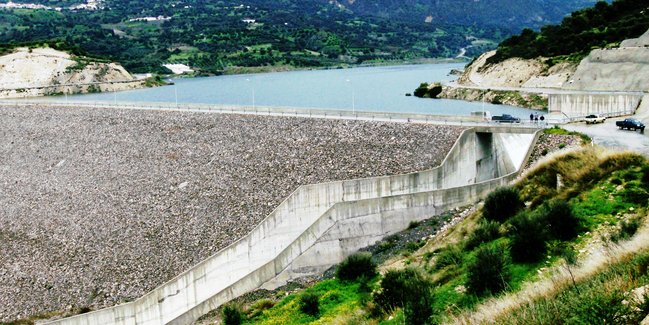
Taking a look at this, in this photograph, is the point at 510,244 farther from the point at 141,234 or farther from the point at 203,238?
the point at 141,234

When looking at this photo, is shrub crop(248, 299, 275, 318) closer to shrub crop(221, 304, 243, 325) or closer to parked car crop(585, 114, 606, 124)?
shrub crop(221, 304, 243, 325)

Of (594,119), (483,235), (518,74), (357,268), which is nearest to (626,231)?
(483,235)

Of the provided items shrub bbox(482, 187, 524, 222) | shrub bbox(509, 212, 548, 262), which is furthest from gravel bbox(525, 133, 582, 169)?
shrub bbox(509, 212, 548, 262)

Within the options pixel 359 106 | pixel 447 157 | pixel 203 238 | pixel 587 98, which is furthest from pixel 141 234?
pixel 359 106

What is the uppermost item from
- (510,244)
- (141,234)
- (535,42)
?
(535,42)

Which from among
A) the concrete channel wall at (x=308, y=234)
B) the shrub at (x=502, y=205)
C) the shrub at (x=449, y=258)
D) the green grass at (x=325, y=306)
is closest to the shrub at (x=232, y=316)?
the green grass at (x=325, y=306)
